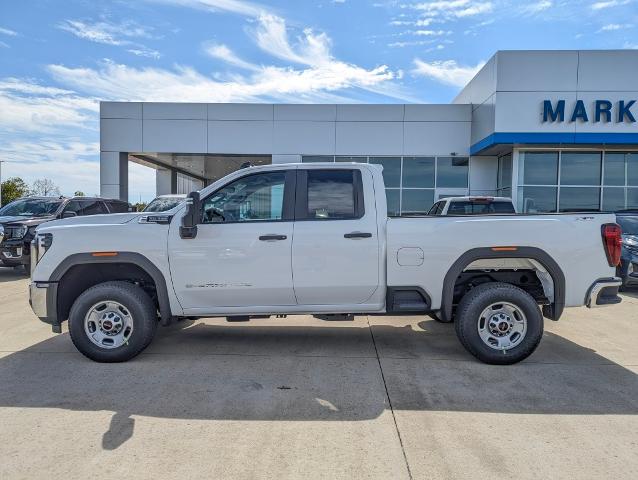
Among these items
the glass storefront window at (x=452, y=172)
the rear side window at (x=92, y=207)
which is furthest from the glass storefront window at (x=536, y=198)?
the rear side window at (x=92, y=207)

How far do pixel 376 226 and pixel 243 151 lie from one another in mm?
15800

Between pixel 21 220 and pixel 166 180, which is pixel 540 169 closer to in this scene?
pixel 21 220

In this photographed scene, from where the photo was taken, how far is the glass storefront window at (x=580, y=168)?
59.3 feet

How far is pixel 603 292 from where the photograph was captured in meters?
5.08

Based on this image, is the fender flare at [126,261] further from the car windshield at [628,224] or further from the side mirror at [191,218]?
the car windshield at [628,224]

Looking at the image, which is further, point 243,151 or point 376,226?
point 243,151

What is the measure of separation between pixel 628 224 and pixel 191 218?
984 cm

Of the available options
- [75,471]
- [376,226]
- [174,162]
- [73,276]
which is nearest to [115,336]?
[73,276]

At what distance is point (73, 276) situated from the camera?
17.4 ft

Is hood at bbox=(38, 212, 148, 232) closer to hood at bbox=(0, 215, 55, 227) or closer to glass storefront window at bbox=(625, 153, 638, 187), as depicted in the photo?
hood at bbox=(0, 215, 55, 227)

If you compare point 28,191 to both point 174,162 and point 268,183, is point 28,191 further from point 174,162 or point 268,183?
point 268,183

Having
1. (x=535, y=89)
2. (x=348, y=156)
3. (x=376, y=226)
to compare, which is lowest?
(x=376, y=226)

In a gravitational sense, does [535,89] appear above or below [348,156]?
above

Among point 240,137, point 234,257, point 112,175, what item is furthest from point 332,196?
point 112,175
